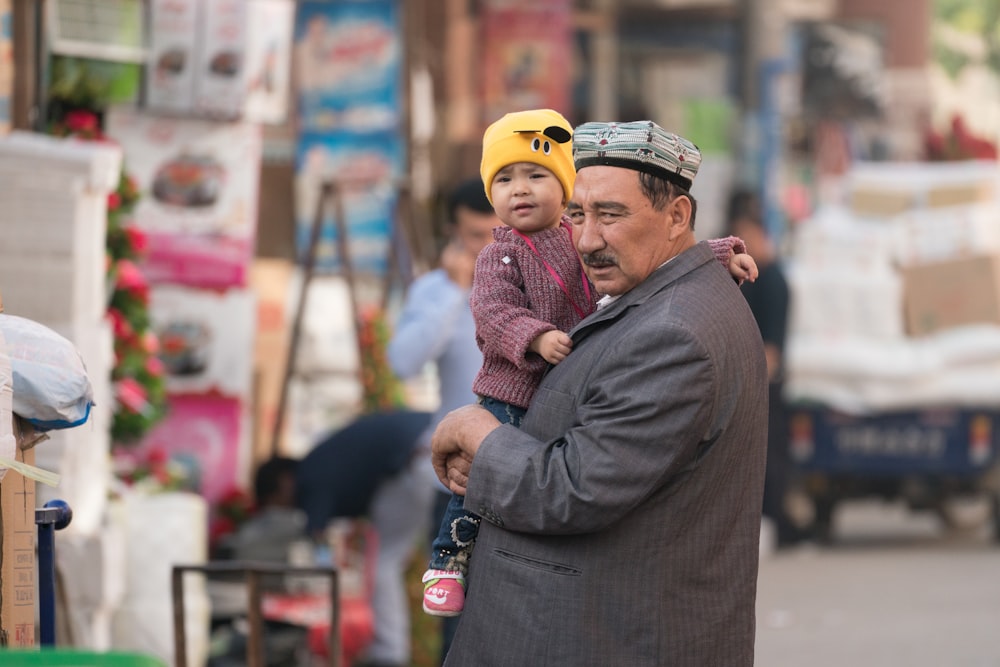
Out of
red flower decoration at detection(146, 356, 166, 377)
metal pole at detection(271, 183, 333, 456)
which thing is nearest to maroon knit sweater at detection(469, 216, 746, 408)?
red flower decoration at detection(146, 356, 166, 377)

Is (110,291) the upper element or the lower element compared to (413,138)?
lower

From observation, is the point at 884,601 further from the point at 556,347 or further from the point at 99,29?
the point at 556,347

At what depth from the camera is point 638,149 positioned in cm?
313

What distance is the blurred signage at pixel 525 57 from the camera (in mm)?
13930

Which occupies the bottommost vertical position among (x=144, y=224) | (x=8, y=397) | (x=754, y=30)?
(x=8, y=397)

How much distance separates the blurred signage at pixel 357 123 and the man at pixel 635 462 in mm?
6466

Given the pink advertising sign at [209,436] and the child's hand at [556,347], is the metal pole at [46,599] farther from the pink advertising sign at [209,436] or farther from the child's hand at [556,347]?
the pink advertising sign at [209,436]

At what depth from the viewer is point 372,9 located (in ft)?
32.0

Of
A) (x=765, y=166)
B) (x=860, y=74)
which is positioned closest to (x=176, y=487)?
(x=765, y=166)

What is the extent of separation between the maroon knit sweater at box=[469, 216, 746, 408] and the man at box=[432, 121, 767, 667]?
161mm

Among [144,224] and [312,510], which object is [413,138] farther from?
[312,510]

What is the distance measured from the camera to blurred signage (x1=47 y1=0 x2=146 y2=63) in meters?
6.74

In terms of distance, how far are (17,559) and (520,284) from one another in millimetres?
1125

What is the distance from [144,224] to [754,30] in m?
10.3
